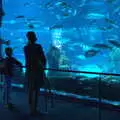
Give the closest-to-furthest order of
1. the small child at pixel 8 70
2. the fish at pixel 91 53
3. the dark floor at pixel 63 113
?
the dark floor at pixel 63 113 → the small child at pixel 8 70 → the fish at pixel 91 53

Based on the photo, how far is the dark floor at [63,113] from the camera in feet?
28.6

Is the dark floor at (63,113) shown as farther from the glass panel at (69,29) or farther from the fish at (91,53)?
the fish at (91,53)

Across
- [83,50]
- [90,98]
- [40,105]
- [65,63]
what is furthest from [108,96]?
[83,50]

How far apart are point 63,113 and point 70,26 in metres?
5.31

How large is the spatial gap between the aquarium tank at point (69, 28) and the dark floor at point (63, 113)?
3.80 metres

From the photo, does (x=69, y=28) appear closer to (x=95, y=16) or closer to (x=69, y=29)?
(x=69, y=29)

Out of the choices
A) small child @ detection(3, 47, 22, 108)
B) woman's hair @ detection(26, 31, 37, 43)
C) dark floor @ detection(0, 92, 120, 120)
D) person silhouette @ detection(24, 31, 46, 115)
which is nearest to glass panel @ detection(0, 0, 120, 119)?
dark floor @ detection(0, 92, 120, 120)

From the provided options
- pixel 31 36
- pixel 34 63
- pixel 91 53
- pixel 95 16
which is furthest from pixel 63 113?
pixel 91 53

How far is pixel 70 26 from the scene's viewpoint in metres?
14.1

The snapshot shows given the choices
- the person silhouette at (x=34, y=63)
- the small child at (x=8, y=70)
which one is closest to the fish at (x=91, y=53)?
the small child at (x=8, y=70)

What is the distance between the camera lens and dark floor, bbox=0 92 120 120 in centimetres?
873

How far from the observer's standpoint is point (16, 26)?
14703 mm

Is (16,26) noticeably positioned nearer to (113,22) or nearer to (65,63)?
(65,63)

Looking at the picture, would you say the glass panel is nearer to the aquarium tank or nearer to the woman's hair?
the aquarium tank
